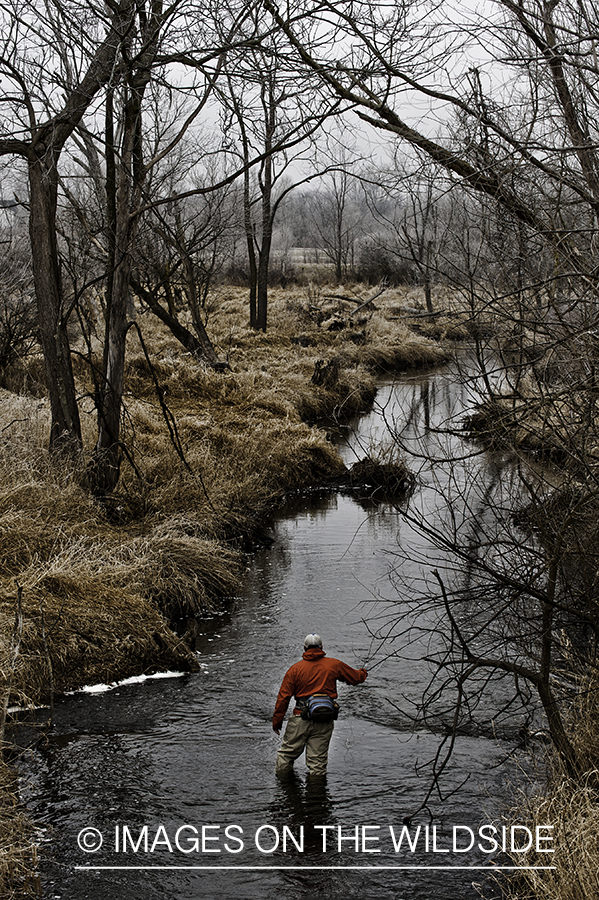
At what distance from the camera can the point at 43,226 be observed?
9758mm

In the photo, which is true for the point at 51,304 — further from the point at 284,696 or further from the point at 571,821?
the point at 571,821

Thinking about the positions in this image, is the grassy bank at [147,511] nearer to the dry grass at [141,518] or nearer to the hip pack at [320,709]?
the dry grass at [141,518]

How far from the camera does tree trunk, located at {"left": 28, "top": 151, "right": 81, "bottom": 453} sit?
9.71 m

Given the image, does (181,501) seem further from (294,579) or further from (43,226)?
(43,226)

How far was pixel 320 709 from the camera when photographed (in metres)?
5.75

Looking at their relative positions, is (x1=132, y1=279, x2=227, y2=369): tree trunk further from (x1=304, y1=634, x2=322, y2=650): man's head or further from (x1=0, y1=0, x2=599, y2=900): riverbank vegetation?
(x1=304, y1=634, x2=322, y2=650): man's head

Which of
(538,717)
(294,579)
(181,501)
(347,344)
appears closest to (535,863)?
(538,717)

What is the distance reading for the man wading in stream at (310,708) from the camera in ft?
19.1

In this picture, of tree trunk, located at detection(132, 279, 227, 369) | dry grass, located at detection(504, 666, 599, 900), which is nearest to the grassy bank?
tree trunk, located at detection(132, 279, 227, 369)

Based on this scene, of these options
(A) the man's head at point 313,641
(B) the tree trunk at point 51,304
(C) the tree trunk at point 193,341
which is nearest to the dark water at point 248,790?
(A) the man's head at point 313,641

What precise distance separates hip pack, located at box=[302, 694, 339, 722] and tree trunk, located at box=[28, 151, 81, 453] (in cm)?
541

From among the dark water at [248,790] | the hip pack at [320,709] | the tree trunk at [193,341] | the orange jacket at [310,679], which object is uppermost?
the tree trunk at [193,341]

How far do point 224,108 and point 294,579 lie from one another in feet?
17.3

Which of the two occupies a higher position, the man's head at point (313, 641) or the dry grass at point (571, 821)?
the man's head at point (313, 641)
